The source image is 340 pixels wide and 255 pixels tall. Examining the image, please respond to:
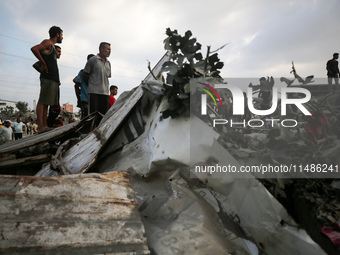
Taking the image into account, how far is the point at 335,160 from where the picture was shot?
4.15 feet

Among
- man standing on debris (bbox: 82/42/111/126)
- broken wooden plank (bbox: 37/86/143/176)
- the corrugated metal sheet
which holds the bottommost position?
the corrugated metal sheet

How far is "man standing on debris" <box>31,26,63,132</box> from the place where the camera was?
2.77 metres

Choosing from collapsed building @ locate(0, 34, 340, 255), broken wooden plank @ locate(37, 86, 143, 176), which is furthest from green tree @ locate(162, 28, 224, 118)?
broken wooden plank @ locate(37, 86, 143, 176)

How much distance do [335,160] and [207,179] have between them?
663 millimetres

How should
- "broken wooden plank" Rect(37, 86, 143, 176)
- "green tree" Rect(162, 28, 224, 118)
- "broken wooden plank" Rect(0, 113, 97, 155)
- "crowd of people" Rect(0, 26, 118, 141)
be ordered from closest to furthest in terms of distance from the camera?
1. "green tree" Rect(162, 28, 224, 118)
2. "broken wooden plank" Rect(37, 86, 143, 176)
3. "broken wooden plank" Rect(0, 113, 97, 155)
4. "crowd of people" Rect(0, 26, 118, 141)

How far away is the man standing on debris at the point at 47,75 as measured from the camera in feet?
9.07

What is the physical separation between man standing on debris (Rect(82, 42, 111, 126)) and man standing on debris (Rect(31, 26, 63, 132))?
408 mm

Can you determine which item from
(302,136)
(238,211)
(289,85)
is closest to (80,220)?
(238,211)

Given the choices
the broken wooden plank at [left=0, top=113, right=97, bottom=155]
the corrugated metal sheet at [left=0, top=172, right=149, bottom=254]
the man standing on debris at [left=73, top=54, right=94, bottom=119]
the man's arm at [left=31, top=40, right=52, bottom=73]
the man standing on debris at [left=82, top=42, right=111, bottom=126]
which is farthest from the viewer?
the man standing on debris at [left=73, top=54, right=94, bottom=119]

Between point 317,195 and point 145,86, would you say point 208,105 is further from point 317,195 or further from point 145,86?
point 317,195

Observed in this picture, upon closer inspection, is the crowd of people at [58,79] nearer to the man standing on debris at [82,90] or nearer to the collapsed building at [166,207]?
the man standing on debris at [82,90]

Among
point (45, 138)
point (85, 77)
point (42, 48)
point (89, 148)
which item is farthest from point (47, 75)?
point (89, 148)

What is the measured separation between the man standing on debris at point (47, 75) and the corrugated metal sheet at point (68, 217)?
187 centimetres

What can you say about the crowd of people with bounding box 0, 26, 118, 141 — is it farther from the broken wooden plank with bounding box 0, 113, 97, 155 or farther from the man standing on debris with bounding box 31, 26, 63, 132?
the broken wooden plank with bounding box 0, 113, 97, 155
